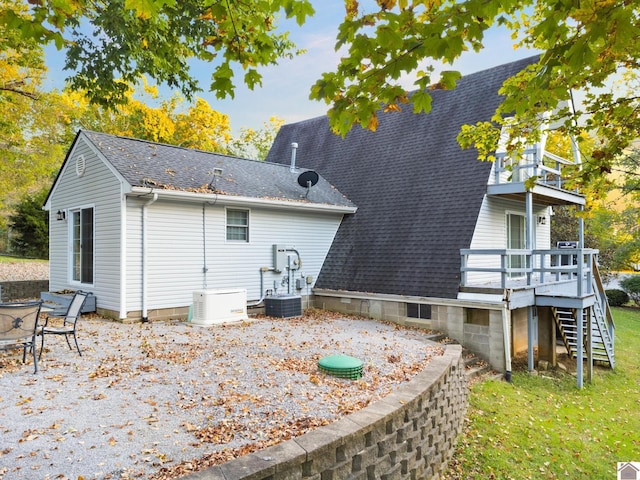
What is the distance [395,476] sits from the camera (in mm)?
4047

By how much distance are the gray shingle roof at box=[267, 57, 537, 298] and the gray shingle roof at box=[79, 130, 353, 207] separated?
1.11m

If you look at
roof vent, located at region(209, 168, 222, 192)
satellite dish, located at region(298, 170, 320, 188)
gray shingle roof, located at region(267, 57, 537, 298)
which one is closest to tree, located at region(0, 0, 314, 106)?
roof vent, located at region(209, 168, 222, 192)

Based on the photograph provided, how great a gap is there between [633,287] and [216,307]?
74.8 feet

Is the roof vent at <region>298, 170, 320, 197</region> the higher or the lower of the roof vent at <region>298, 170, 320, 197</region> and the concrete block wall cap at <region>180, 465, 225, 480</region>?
the higher

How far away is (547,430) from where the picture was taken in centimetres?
638

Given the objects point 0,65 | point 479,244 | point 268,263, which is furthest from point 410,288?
point 0,65

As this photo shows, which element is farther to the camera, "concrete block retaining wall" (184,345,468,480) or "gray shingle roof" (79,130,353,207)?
"gray shingle roof" (79,130,353,207)

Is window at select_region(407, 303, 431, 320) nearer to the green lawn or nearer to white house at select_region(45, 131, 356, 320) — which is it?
the green lawn

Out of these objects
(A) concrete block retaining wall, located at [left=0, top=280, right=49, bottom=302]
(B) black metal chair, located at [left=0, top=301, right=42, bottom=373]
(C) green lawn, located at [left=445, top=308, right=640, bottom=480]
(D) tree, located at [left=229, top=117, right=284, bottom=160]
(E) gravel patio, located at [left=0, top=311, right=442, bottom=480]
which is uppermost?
(D) tree, located at [left=229, top=117, right=284, bottom=160]

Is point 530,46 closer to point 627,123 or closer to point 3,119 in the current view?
point 627,123

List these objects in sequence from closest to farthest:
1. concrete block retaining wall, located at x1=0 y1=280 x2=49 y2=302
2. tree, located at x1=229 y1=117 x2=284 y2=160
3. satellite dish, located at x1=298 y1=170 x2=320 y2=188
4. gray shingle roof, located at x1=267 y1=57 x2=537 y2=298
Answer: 1. gray shingle roof, located at x1=267 y1=57 x2=537 y2=298
2. satellite dish, located at x1=298 y1=170 x2=320 y2=188
3. concrete block retaining wall, located at x1=0 y1=280 x2=49 y2=302
4. tree, located at x1=229 y1=117 x2=284 y2=160

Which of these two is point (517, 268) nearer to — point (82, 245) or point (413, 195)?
point (413, 195)

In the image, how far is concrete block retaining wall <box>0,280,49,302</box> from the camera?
13.3 meters

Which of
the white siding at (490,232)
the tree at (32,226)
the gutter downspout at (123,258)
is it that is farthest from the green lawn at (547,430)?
the tree at (32,226)
